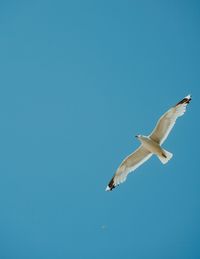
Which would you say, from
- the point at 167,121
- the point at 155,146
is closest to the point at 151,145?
the point at 155,146

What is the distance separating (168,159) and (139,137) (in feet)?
2.95

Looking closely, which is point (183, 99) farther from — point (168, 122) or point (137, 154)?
point (137, 154)

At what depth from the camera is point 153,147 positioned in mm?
17438

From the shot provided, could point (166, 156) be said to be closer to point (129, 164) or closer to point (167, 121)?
point (167, 121)

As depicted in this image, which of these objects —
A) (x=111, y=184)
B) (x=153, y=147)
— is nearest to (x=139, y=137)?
(x=153, y=147)

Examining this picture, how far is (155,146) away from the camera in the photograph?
57.1 feet

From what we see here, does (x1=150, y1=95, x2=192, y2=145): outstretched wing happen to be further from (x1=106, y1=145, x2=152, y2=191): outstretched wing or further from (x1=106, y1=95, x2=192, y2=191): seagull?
(x1=106, y1=145, x2=152, y2=191): outstretched wing

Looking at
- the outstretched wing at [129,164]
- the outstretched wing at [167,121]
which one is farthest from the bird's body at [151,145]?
the outstretched wing at [129,164]

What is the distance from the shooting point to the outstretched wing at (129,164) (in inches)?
707

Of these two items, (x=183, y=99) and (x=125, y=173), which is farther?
(x=125, y=173)

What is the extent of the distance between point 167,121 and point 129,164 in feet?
5.46

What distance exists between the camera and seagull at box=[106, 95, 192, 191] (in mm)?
17109

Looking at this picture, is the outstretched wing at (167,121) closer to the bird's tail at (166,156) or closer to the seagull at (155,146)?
the seagull at (155,146)

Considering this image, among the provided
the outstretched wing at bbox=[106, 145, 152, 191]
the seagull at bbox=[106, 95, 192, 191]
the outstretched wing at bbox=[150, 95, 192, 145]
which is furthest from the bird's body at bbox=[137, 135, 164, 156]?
the outstretched wing at bbox=[106, 145, 152, 191]
